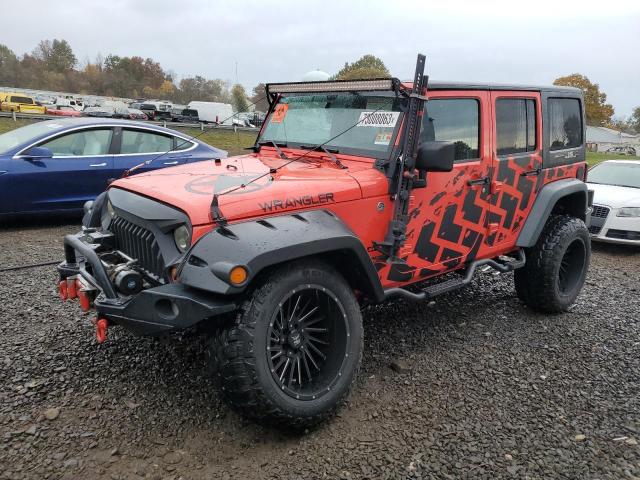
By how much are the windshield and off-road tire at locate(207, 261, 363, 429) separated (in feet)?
17.7

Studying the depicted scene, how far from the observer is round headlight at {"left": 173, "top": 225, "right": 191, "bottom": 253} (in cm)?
271

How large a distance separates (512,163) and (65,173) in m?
5.45

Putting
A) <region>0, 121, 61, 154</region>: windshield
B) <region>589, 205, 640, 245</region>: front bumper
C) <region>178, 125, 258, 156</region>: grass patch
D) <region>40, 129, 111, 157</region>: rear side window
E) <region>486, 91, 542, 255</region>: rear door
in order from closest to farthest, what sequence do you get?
1. <region>486, 91, 542, 255</region>: rear door
2. <region>0, 121, 61, 154</region>: windshield
3. <region>40, 129, 111, 157</region>: rear side window
4. <region>589, 205, 640, 245</region>: front bumper
5. <region>178, 125, 258, 156</region>: grass patch

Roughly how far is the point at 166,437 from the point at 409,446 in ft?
4.35

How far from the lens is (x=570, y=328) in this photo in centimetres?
448

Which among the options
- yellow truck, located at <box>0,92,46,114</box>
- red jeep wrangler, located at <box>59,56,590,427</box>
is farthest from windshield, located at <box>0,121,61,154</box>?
yellow truck, located at <box>0,92,46,114</box>

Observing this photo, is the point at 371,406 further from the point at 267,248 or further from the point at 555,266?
the point at 555,266

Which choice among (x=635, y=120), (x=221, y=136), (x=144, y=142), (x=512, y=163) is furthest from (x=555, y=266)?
(x=635, y=120)

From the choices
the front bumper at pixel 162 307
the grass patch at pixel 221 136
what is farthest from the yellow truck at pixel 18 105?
the front bumper at pixel 162 307

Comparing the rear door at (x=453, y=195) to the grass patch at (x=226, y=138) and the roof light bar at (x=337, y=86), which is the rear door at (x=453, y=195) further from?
the grass patch at (x=226, y=138)

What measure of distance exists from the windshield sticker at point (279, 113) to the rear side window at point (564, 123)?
2352 mm

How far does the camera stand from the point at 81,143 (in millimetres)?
6801

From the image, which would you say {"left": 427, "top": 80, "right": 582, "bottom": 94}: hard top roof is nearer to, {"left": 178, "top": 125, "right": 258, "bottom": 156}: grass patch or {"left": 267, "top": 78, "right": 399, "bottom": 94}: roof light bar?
{"left": 267, "top": 78, "right": 399, "bottom": 94}: roof light bar

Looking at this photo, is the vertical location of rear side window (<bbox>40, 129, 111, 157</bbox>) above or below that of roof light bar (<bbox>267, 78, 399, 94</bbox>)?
below
